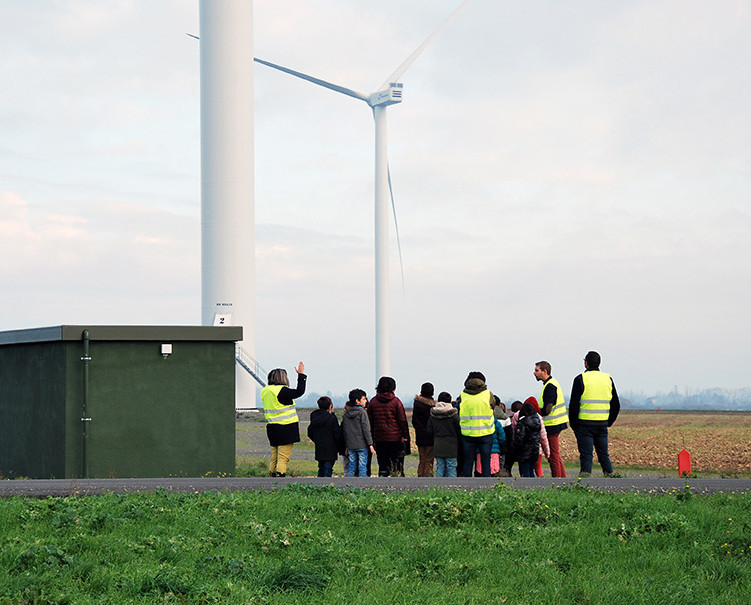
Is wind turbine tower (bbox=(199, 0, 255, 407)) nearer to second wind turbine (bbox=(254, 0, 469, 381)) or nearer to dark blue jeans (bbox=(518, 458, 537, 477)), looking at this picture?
second wind turbine (bbox=(254, 0, 469, 381))

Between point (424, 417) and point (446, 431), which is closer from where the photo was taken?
point (446, 431)

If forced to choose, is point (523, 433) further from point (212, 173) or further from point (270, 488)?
point (212, 173)

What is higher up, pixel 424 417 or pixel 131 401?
pixel 131 401

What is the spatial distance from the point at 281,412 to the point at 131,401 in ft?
10.7

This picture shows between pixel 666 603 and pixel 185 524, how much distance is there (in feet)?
16.4

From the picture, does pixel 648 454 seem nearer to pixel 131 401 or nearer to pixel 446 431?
pixel 446 431

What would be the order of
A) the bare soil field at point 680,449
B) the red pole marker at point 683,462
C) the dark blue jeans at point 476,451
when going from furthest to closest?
the bare soil field at point 680,449
the red pole marker at point 683,462
the dark blue jeans at point 476,451

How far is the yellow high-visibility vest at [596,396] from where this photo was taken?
49.8 ft

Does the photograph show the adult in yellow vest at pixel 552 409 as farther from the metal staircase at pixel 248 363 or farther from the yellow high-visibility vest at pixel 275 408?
the metal staircase at pixel 248 363

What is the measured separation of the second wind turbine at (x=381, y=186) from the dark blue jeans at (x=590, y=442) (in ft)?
137

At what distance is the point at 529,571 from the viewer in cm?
868

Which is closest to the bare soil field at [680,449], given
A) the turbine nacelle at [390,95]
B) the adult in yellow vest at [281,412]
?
the adult in yellow vest at [281,412]

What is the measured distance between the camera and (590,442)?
15.4 meters

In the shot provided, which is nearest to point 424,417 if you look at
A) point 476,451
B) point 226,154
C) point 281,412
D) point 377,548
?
point 476,451
